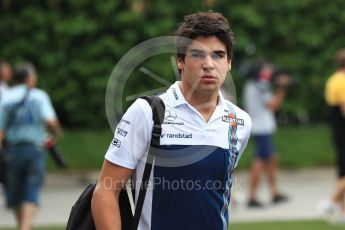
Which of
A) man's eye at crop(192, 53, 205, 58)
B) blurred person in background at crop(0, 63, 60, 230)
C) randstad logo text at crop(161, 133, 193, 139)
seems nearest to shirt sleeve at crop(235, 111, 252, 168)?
randstad logo text at crop(161, 133, 193, 139)

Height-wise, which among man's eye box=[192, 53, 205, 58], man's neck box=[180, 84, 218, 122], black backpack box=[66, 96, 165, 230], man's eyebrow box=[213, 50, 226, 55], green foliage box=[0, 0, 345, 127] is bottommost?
black backpack box=[66, 96, 165, 230]

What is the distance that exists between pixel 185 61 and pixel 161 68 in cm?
1091

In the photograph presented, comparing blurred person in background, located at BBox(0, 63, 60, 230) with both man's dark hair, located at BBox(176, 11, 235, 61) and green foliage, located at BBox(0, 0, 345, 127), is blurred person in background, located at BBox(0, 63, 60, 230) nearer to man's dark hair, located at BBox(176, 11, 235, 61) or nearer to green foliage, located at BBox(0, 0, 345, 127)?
man's dark hair, located at BBox(176, 11, 235, 61)

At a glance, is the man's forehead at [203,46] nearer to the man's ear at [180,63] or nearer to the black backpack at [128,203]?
the man's ear at [180,63]

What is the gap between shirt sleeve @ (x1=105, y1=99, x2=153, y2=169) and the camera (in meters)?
4.02

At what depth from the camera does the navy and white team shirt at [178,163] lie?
13.2 feet

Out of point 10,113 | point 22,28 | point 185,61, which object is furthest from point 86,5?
point 185,61

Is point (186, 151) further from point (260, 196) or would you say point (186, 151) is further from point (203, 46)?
point (260, 196)

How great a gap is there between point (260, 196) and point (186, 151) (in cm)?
1029

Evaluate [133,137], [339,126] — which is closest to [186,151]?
[133,137]

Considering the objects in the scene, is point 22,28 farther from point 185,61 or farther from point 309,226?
point 185,61

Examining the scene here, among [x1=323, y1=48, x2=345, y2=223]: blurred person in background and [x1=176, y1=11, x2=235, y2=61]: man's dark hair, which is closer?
[x1=176, y1=11, x2=235, y2=61]: man's dark hair

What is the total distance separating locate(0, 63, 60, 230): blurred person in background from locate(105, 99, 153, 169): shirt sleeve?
232 inches

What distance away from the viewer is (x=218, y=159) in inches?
162
